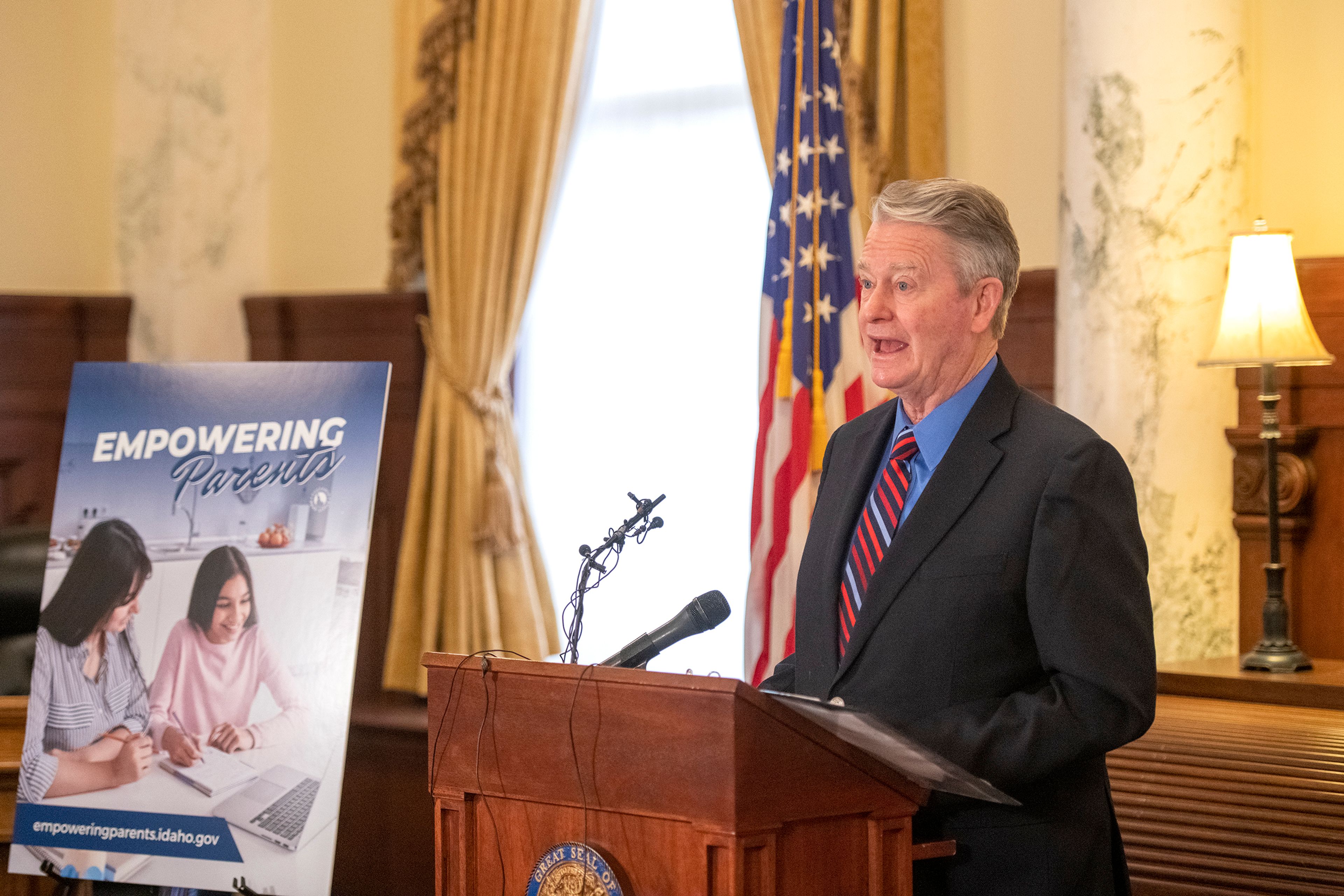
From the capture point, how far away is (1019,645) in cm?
179

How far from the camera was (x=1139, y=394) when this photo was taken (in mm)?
3863

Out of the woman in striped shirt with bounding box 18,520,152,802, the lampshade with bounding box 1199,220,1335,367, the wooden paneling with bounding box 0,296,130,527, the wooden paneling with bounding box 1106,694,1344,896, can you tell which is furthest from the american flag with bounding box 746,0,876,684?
the wooden paneling with bounding box 0,296,130,527

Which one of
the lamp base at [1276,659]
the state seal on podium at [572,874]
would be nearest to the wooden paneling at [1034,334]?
the lamp base at [1276,659]

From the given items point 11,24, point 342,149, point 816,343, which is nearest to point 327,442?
point 816,343

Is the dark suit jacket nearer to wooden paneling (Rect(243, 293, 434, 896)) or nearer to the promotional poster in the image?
the promotional poster

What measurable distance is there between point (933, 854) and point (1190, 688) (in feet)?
6.55

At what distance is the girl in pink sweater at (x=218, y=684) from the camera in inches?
123

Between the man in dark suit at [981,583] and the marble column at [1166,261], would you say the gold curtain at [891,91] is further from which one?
the man in dark suit at [981,583]

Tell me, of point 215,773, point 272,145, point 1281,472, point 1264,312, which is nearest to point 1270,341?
point 1264,312

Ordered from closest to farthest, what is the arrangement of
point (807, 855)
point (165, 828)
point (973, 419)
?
point (807, 855) < point (973, 419) < point (165, 828)

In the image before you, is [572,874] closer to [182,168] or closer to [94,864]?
[94,864]

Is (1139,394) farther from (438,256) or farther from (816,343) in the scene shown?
(438,256)

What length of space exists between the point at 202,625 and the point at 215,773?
13.7 inches

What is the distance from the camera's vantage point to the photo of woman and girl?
314cm
